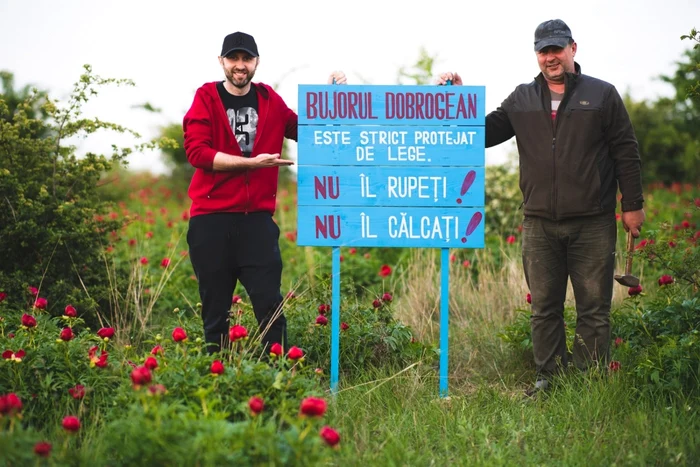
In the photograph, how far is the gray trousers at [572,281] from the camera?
429cm

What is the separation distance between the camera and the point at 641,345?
4375 mm

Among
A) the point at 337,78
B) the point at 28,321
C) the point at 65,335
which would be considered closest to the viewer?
the point at 65,335

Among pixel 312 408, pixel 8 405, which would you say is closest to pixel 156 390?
pixel 8 405

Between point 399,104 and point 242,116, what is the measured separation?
0.95 metres

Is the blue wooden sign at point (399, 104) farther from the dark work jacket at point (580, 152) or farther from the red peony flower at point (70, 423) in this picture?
the red peony flower at point (70, 423)

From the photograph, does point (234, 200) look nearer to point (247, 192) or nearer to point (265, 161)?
point (247, 192)

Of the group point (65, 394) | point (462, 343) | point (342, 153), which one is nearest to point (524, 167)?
point (342, 153)

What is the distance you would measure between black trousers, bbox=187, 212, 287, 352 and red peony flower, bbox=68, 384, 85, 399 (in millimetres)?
916

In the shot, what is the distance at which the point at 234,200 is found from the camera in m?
4.11

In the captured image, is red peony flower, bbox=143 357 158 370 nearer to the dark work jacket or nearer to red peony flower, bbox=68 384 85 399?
red peony flower, bbox=68 384 85 399

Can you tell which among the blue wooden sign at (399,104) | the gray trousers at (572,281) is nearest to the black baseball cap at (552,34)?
the blue wooden sign at (399,104)

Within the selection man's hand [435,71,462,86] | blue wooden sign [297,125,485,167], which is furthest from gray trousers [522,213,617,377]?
man's hand [435,71,462,86]

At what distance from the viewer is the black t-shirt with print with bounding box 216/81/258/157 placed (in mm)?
4199

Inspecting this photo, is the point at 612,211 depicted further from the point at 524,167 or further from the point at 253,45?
the point at 253,45
